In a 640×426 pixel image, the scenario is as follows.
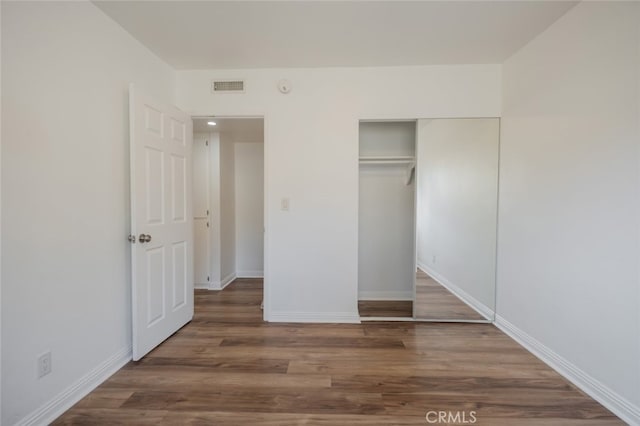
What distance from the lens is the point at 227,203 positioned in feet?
13.5

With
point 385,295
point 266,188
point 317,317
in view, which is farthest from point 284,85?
point 385,295

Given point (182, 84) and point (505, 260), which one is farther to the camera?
point (182, 84)

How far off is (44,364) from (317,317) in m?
1.95

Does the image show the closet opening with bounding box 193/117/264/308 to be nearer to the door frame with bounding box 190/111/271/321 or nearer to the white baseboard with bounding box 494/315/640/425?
the door frame with bounding box 190/111/271/321

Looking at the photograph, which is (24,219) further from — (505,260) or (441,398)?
(505,260)

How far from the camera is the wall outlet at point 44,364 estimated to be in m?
1.47

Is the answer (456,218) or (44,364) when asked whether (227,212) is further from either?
(456,218)

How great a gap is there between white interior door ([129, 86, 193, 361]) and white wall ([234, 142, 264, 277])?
5.53ft

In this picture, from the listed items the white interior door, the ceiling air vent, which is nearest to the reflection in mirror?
the ceiling air vent

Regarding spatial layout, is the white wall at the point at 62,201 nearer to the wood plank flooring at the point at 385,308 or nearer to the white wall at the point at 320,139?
the white wall at the point at 320,139

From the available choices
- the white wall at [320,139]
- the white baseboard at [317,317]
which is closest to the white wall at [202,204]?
the white wall at [320,139]

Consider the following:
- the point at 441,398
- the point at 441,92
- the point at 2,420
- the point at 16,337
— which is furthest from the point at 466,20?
the point at 2,420

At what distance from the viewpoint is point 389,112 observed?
2699 millimetres

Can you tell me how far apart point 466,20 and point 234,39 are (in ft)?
5.68
